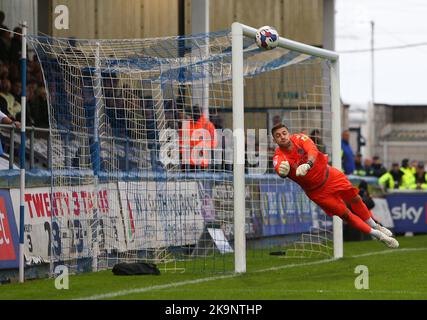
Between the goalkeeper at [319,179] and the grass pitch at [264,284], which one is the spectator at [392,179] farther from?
the goalkeeper at [319,179]

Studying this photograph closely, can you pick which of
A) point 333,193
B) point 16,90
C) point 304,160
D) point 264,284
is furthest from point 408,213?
point 264,284

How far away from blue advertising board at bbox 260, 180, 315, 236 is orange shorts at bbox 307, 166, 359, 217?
6.03 meters

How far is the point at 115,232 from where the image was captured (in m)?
18.0

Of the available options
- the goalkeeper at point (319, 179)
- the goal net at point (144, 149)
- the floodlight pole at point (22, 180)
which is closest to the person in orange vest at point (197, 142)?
the goal net at point (144, 149)

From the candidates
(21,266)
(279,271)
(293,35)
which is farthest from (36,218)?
(293,35)

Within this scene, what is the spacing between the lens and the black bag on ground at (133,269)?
52.0 ft

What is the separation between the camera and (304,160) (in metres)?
16.0

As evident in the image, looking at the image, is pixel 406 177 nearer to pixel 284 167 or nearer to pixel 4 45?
pixel 4 45

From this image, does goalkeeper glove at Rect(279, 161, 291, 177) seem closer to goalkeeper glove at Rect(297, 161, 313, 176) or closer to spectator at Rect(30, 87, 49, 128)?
goalkeeper glove at Rect(297, 161, 313, 176)

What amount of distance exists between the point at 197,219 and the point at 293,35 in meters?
14.5

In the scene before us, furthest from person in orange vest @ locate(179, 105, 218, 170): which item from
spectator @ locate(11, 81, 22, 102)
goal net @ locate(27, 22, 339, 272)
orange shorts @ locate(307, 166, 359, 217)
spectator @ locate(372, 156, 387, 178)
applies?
spectator @ locate(372, 156, 387, 178)

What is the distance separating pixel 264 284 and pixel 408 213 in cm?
1646

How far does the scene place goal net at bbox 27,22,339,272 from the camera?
1702 cm

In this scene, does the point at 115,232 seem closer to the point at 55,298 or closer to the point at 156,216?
the point at 156,216
